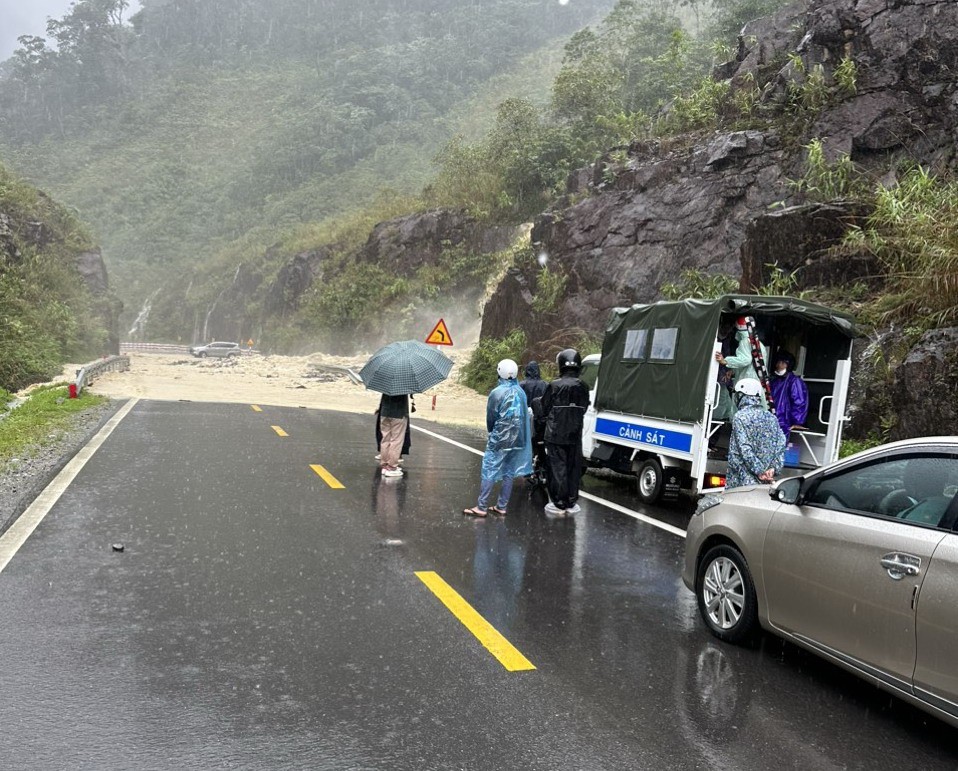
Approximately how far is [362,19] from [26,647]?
145609 mm

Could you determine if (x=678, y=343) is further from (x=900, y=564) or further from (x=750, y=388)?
(x=900, y=564)

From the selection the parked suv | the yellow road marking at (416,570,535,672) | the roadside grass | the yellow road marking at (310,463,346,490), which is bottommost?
the roadside grass

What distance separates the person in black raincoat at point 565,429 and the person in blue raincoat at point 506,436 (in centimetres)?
32

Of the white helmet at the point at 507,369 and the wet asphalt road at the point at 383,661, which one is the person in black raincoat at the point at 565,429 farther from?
the wet asphalt road at the point at 383,661

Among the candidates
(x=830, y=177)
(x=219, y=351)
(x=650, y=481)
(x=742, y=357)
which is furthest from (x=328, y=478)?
(x=219, y=351)

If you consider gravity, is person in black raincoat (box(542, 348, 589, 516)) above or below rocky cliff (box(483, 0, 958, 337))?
below

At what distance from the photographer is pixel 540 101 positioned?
3878 inches

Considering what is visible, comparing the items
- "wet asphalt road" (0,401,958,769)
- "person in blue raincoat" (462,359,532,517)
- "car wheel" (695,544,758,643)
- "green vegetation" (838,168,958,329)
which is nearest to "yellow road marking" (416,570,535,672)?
"wet asphalt road" (0,401,958,769)

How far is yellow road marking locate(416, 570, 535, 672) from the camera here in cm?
476

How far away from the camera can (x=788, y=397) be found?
33.1 ft

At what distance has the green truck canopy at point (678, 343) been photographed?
9406 millimetres

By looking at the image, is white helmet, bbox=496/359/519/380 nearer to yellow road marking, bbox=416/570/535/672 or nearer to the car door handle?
yellow road marking, bbox=416/570/535/672

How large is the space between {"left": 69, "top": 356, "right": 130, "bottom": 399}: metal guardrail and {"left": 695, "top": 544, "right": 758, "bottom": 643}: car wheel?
733 inches

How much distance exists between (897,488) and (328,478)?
7848mm
